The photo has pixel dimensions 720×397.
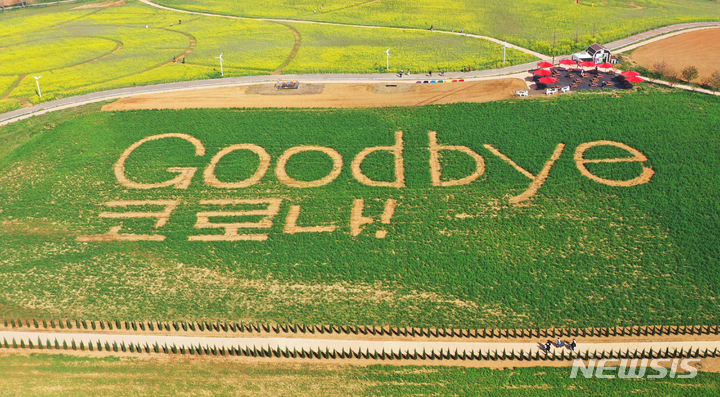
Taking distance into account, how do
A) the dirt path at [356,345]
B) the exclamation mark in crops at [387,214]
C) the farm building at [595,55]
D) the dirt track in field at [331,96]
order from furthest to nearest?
the farm building at [595,55], the dirt track in field at [331,96], the exclamation mark in crops at [387,214], the dirt path at [356,345]

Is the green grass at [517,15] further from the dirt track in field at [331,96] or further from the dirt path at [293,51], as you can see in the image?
the dirt track in field at [331,96]

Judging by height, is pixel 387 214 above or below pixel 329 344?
above

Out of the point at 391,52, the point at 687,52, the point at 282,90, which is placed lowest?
the point at 282,90

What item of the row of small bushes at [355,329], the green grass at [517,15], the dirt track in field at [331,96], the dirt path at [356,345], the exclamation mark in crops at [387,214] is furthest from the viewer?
the green grass at [517,15]

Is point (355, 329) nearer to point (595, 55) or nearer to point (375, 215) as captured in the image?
point (375, 215)

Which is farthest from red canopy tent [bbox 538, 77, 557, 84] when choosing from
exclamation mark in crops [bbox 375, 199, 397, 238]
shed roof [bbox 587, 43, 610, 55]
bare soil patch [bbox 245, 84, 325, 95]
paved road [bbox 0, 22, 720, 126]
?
exclamation mark in crops [bbox 375, 199, 397, 238]

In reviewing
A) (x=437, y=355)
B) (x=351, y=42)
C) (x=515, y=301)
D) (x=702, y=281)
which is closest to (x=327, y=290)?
(x=437, y=355)

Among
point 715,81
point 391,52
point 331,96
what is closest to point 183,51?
point 391,52

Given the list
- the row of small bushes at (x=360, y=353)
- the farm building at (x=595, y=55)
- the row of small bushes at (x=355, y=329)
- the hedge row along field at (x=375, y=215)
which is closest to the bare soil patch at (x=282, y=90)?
the hedge row along field at (x=375, y=215)
